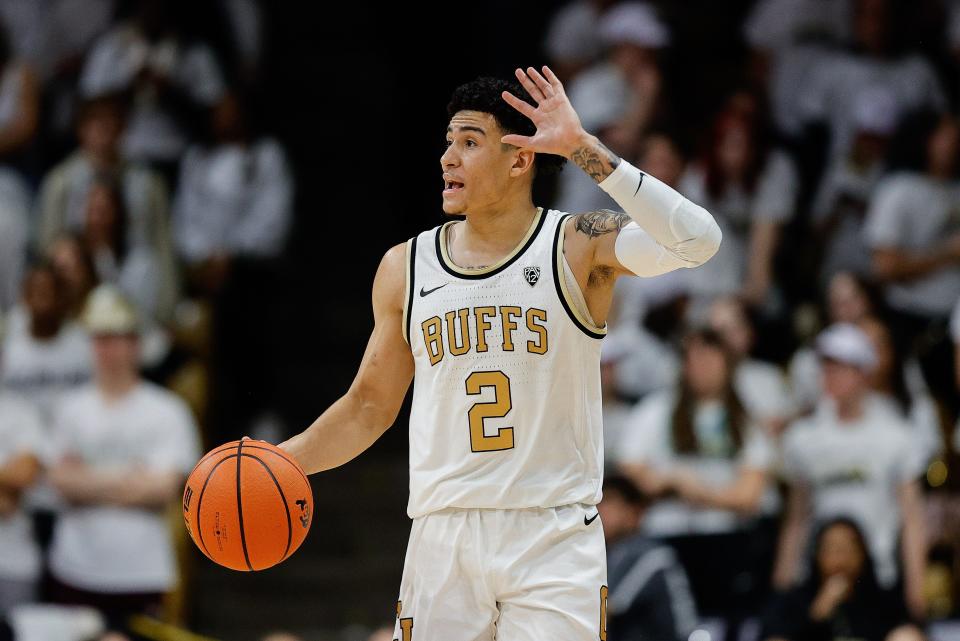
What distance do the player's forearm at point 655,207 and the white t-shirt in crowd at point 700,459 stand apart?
4.33 metres

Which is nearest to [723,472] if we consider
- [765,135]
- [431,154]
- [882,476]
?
[882,476]

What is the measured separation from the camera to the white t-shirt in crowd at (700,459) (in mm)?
9273

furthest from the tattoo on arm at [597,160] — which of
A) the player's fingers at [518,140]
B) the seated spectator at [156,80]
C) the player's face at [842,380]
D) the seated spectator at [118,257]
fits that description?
the seated spectator at [156,80]

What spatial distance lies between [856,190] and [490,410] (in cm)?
651

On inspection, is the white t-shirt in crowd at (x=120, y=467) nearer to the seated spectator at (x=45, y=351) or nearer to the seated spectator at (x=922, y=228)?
the seated spectator at (x=45, y=351)

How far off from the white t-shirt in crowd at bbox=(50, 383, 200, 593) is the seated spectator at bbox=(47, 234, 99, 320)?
2.61ft

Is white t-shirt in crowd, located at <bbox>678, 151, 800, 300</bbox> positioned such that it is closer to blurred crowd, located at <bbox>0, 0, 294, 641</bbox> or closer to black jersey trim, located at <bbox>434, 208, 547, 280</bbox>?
blurred crowd, located at <bbox>0, 0, 294, 641</bbox>

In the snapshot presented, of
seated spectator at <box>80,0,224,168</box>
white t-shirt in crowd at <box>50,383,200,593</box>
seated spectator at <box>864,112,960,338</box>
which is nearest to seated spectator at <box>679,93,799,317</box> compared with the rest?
seated spectator at <box>864,112,960,338</box>

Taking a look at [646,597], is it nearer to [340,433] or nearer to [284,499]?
[340,433]

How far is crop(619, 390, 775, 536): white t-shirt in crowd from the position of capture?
927 cm

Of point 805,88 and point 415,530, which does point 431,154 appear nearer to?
point 805,88

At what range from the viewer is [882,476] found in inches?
368

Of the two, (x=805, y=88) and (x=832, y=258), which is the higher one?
(x=805, y=88)

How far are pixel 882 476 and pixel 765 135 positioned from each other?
299 cm
